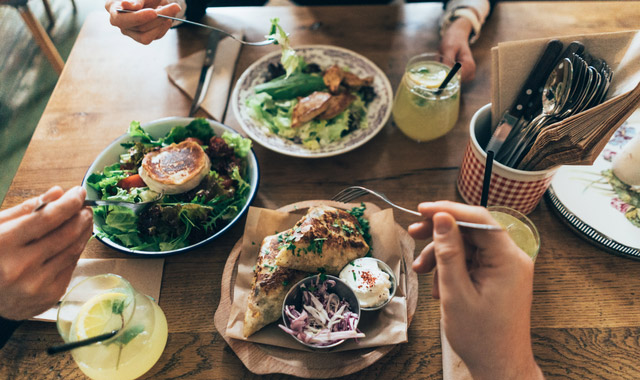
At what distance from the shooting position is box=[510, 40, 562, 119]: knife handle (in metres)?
1.28

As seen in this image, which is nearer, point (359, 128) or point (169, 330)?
point (169, 330)

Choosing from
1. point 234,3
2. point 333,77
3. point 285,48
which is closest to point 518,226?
point 333,77

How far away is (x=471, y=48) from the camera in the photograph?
2.10m

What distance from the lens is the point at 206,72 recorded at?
1.94 meters

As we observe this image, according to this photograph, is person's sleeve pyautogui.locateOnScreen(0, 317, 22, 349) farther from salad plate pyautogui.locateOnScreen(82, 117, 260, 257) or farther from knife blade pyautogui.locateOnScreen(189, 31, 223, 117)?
knife blade pyautogui.locateOnScreen(189, 31, 223, 117)

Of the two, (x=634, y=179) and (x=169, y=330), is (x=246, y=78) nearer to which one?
(x=169, y=330)

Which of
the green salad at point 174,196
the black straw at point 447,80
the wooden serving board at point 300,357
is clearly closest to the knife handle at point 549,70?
the black straw at point 447,80

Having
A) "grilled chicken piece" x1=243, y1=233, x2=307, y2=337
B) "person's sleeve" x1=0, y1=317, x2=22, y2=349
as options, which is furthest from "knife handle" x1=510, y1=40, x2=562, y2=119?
"person's sleeve" x1=0, y1=317, x2=22, y2=349

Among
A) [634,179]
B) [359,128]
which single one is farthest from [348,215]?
[634,179]

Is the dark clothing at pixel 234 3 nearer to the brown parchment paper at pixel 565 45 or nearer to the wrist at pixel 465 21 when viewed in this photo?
the wrist at pixel 465 21

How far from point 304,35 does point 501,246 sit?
1.66 m

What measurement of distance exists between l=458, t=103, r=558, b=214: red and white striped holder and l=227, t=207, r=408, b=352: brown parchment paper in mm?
322

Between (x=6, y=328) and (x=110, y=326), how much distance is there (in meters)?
0.39

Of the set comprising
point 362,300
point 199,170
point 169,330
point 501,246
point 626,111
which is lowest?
point 169,330
